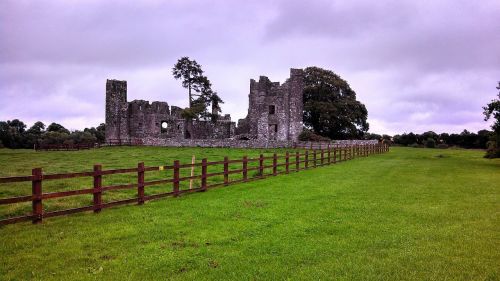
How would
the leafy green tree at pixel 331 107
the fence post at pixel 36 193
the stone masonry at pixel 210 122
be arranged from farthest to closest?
the leafy green tree at pixel 331 107 < the stone masonry at pixel 210 122 < the fence post at pixel 36 193

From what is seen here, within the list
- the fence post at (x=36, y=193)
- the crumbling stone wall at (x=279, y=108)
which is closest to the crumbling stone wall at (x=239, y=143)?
the crumbling stone wall at (x=279, y=108)

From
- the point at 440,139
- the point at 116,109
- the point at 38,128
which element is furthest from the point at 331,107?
the point at 38,128

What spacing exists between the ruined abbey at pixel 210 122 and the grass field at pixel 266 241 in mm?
37964

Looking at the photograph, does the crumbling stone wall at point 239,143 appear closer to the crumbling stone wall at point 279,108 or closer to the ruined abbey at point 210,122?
the ruined abbey at point 210,122

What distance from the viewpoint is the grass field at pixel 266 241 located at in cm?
618

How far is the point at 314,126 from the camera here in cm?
6550

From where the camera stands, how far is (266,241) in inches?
306

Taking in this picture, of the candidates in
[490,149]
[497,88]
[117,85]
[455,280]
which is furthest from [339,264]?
[117,85]

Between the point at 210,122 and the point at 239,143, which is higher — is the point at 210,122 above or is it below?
above

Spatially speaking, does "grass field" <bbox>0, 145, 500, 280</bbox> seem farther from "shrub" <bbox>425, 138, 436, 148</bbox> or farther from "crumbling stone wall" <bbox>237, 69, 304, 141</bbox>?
"shrub" <bbox>425, 138, 436, 148</bbox>

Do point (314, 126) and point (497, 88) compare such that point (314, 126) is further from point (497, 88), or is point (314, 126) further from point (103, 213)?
point (103, 213)

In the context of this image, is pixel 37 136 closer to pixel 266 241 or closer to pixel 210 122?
pixel 210 122

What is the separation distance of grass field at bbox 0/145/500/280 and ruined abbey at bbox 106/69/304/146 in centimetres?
3796

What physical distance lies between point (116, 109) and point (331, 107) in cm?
3180
